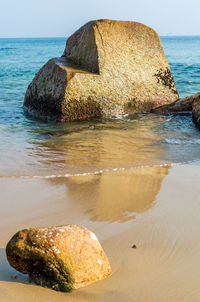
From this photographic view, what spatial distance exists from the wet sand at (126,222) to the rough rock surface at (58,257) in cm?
6

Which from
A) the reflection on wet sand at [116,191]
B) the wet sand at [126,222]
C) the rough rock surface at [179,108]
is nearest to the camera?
the wet sand at [126,222]

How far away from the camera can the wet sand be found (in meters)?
2.16

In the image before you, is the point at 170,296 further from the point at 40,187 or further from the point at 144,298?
the point at 40,187

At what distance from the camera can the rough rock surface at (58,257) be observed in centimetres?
217

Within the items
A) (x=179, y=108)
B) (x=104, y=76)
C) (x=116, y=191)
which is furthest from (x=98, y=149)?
(x=179, y=108)

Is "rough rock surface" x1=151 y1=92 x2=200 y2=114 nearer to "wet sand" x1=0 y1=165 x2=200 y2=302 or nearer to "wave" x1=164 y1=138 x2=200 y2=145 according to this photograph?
"wave" x1=164 y1=138 x2=200 y2=145

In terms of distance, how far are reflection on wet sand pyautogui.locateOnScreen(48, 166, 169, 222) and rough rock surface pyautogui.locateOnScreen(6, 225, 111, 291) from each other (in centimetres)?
79

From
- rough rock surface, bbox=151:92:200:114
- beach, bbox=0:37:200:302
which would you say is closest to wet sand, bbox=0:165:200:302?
beach, bbox=0:37:200:302

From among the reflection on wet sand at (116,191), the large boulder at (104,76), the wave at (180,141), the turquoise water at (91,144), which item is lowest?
the wave at (180,141)

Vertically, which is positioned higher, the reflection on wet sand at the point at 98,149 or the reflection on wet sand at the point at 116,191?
the reflection on wet sand at the point at 116,191

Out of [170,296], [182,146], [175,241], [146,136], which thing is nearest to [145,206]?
[175,241]

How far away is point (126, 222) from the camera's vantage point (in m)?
3.00

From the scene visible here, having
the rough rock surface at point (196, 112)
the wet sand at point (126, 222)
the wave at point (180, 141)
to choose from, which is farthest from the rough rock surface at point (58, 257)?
the rough rock surface at point (196, 112)

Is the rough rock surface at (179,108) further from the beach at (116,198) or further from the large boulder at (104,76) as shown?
the beach at (116,198)
